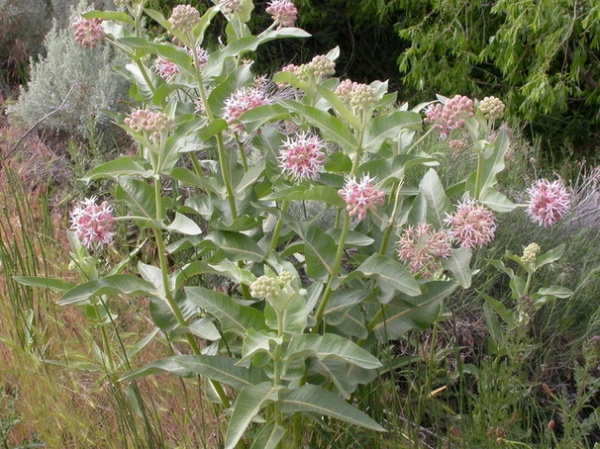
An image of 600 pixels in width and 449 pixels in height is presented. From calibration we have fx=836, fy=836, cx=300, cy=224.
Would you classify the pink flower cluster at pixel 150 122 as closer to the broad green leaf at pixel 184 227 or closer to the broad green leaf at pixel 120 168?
the broad green leaf at pixel 120 168

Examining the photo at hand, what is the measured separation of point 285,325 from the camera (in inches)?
65.1

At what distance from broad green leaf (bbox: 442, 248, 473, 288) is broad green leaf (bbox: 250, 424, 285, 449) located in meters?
0.49

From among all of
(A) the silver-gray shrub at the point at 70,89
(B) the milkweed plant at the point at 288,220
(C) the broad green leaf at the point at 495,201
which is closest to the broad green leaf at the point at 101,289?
(B) the milkweed plant at the point at 288,220

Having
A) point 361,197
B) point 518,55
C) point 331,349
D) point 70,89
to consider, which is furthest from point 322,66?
point 518,55

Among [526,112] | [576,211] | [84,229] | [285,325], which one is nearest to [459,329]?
[576,211]

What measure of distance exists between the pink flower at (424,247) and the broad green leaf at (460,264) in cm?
2

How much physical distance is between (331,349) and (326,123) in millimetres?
463

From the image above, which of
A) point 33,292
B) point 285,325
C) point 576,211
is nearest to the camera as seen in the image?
point 285,325

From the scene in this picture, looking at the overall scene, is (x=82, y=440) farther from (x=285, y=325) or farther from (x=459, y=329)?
(x=459, y=329)

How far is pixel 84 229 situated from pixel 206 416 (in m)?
0.75

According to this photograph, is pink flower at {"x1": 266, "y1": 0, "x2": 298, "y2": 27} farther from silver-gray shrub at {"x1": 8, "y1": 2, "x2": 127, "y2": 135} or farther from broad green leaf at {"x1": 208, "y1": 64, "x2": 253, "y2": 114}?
silver-gray shrub at {"x1": 8, "y1": 2, "x2": 127, "y2": 135}

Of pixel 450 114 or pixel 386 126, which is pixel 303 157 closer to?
pixel 386 126

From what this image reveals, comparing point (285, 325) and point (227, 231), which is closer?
point (285, 325)

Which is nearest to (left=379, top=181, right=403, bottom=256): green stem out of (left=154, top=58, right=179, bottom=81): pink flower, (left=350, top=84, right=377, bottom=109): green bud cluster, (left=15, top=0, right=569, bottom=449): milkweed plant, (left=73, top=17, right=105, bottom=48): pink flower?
(left=15, top=0, right=569, bottom=449): milkweed plant
